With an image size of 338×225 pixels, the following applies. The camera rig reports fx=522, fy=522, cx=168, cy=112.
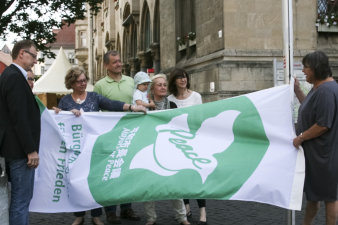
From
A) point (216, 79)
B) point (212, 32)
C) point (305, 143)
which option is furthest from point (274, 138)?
point (212, 32)

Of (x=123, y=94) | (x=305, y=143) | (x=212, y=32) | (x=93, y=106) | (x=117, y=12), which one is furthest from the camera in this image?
(x=117, y=12)

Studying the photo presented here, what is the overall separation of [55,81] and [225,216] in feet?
46.4

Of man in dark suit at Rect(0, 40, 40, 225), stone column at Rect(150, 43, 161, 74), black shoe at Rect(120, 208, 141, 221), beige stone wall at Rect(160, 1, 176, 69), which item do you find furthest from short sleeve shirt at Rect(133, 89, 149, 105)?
stone column at Rect(150, 43, 161, 74)

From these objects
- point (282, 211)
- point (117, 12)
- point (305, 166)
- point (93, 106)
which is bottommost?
point (282, 211)

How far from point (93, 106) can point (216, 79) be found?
859 cm

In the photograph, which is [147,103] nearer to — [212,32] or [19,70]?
[19,70]

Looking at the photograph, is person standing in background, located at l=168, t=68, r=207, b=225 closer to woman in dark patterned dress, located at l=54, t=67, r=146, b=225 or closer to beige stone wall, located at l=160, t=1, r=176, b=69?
woman in dark patterned dress, located at l=54, t=67, r=146, b=225

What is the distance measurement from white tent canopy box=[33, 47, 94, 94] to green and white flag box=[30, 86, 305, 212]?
1295 cm

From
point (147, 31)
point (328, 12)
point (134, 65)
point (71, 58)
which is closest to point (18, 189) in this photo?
point (328, 12)

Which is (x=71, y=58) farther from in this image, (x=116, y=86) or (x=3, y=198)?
(x=3, y=198)

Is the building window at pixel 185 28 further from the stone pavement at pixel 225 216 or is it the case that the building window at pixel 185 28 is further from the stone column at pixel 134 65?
the stone column at pixel 134 65

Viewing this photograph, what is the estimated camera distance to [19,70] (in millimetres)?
4816

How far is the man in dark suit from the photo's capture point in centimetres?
472

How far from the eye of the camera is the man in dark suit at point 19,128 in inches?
186
